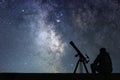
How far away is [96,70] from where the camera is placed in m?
10.1
